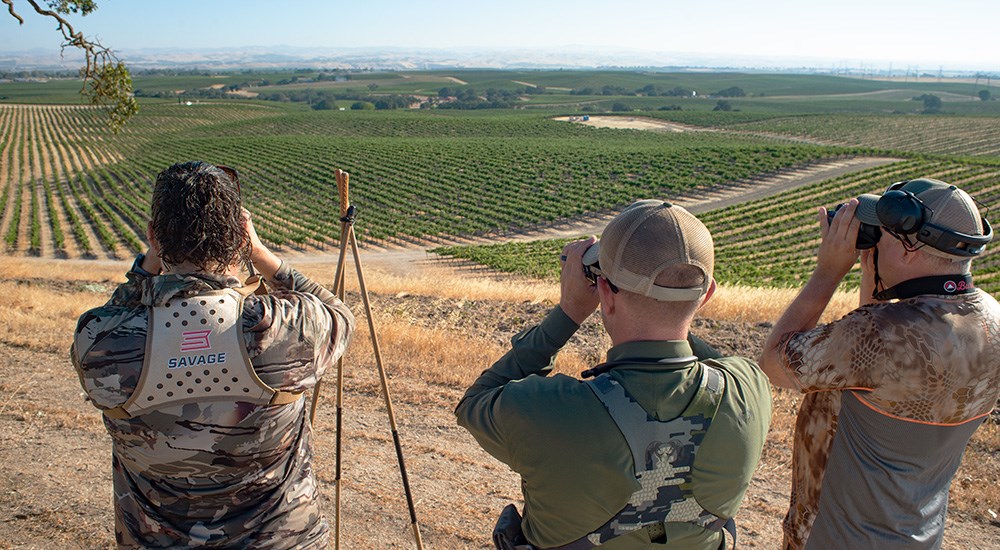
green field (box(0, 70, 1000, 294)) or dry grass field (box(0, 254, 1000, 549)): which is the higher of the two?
dry grass field (box(0, 254, 1000, 549))

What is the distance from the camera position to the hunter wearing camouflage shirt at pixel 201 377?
206cm

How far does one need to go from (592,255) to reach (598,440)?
0.54m

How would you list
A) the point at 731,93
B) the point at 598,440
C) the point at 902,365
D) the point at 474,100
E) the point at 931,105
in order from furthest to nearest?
the point at 731,93
the point at 474,100
the point at 931,105
the point at 902,365
the point at 598,440

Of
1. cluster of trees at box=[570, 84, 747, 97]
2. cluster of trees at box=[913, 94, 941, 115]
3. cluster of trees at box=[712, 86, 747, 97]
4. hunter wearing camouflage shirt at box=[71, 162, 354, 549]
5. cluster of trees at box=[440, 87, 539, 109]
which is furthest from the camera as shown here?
cluster of trees at box=[712, 86, 747, 97]

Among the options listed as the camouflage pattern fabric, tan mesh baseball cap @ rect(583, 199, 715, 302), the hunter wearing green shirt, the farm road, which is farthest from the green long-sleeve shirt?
the farm road

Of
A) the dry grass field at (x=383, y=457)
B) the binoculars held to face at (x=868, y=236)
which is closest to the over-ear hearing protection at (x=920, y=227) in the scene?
the binoculars held to face at (x=868, y=236)

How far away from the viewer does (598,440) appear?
69.8 inches

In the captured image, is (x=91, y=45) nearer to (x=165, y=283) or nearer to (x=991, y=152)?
(x=165, y=283)

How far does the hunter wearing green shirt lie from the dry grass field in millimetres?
2156

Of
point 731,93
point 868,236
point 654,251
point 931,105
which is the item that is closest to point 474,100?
point 731,93

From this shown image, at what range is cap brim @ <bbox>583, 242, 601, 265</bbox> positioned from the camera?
2.01 meters

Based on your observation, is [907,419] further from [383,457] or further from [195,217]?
[383,457]

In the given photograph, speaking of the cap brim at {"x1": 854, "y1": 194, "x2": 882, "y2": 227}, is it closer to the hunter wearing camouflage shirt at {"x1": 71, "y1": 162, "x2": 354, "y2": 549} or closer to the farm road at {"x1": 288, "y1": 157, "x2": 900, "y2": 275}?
the hunter wearing camouflage shirt at {"x1": 71, "y1": 162, "x2": 354, "y2": 549}

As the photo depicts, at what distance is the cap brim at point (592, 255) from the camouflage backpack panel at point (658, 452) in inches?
13.5
